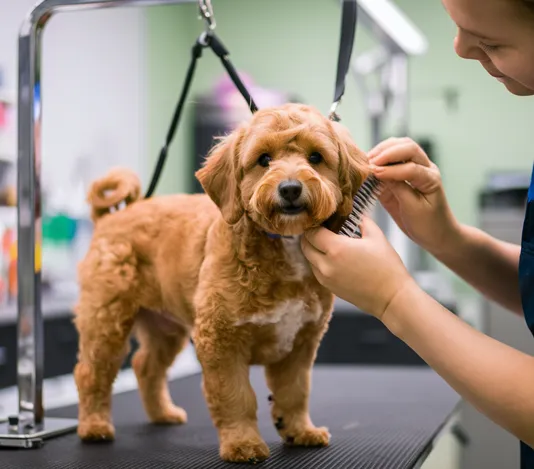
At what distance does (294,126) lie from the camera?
3.68ft

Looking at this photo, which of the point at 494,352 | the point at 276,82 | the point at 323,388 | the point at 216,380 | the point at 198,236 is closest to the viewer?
the point at 494,352

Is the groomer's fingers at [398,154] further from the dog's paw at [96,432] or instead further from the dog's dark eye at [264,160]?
the dog's paw at [96,432]

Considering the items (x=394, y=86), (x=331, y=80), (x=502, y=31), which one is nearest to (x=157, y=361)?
(x=502, y=31)

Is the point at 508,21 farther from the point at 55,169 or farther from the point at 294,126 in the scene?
the point at 55,169

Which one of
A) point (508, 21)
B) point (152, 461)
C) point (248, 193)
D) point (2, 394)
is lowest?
point (2, 394)

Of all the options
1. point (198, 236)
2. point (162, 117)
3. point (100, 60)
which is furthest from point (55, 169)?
point (198, 236)

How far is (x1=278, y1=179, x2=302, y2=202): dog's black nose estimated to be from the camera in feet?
3.44

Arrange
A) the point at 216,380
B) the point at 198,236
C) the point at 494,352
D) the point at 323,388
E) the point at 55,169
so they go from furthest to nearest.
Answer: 1. the point at 55,169
2. the point at 323,388
3. the point at 198,236
4. the point at 216,380
5. the point at 494,352

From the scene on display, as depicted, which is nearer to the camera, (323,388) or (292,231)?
(292,231)

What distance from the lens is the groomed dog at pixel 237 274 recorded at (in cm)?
112

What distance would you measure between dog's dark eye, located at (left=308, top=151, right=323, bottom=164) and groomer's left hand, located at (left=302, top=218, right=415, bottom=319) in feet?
0.43

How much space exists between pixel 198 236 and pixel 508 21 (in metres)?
0.65

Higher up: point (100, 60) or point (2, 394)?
point (100, 60)

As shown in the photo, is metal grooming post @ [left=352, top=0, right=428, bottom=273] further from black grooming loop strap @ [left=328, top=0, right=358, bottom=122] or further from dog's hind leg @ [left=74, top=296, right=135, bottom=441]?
dog's hind leg @ [left=74, top=296, right=135, bottom=441]
